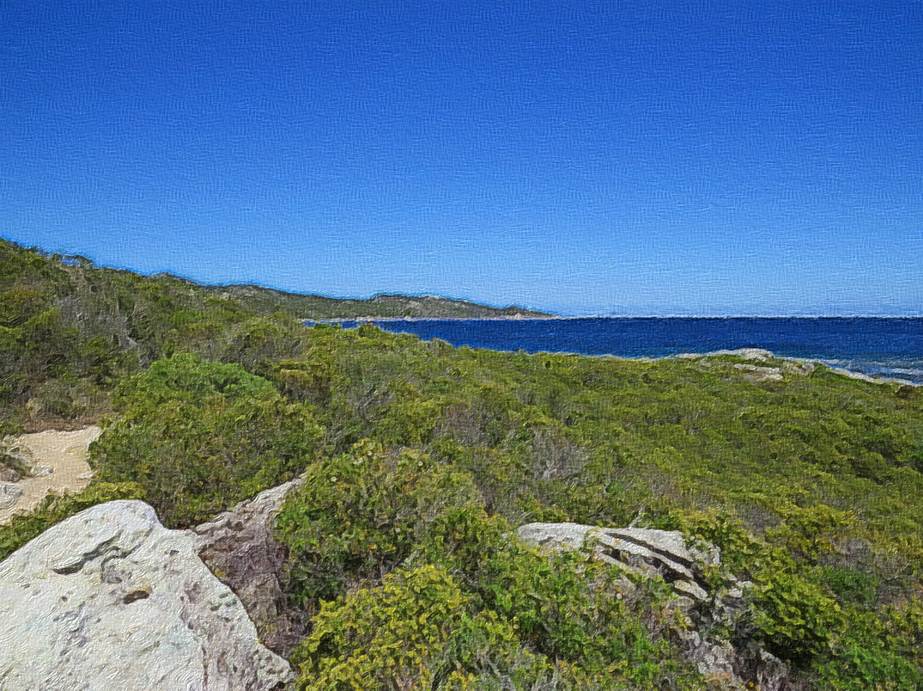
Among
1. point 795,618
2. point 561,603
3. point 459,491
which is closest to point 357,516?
point 459,491

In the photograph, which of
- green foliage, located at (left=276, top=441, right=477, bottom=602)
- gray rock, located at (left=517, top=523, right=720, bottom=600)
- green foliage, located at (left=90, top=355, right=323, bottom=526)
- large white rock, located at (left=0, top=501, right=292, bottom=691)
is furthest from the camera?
green foliage, located at (left=90, top=355, right=323, bottom=526)

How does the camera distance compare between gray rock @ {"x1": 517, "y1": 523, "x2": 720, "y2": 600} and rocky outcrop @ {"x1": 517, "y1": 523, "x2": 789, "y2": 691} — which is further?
gray rock @ {"x1": 517, "y1": 523, "x2": 720, "y2": 600}

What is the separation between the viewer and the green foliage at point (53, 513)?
4.09 metres

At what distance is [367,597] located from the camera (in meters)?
3.66

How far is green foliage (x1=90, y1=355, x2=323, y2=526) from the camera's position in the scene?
5.43 m

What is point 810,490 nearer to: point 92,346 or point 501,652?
point 501,652

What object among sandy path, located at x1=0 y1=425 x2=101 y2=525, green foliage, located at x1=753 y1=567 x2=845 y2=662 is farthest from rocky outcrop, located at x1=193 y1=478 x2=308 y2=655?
green foliage, located at x1=753 y1=567 x2=845 y2=662

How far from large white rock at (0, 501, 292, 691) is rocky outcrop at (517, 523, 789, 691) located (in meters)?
2.72

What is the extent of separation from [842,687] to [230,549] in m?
4.75

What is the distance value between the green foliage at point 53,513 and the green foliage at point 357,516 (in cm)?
148

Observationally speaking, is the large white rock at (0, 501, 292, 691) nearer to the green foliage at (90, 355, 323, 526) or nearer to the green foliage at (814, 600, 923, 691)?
the green foliage at (90, 355, 323, 526)

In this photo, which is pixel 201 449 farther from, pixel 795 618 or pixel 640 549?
pixel 795 618

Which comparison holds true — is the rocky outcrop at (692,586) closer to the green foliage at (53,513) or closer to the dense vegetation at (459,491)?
the dense vegetation at (459,491)

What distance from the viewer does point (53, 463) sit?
288 inches
